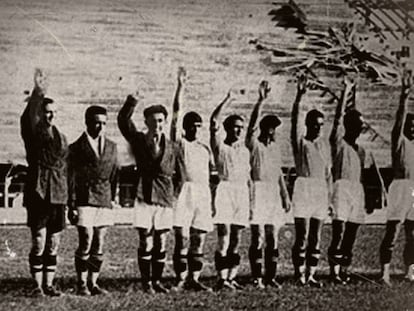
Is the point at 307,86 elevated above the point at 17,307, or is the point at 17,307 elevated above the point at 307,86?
the point at 307,86

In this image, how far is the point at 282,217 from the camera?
2512mm

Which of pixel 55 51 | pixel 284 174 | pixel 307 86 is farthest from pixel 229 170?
pixel 55 51

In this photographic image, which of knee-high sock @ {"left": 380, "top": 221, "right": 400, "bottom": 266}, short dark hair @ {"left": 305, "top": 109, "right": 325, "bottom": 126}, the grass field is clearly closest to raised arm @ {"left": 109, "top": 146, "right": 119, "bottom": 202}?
the grass field

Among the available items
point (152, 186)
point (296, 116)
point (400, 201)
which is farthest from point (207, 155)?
point (400, 201)

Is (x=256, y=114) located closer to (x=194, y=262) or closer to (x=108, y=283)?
(x=194, y=262)

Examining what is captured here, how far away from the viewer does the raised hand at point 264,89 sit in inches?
99.2

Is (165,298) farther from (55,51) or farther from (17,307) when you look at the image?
(55,51)

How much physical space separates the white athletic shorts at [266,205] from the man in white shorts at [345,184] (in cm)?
17

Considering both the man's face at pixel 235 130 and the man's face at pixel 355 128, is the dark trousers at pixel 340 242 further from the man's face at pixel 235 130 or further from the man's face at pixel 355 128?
the man's face at pixel 235 130

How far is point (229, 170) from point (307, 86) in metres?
0.35

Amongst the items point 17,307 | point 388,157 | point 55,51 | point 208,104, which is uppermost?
point 55,51

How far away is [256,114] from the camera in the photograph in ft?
8.25

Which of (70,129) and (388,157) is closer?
(70,129)

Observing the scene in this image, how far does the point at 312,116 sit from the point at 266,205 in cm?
30
